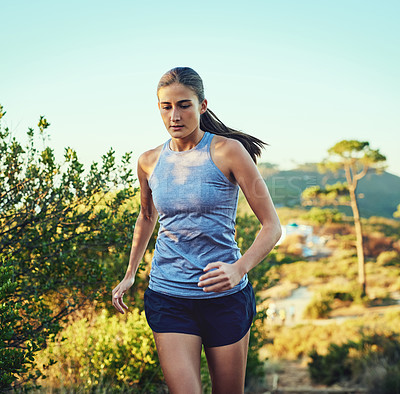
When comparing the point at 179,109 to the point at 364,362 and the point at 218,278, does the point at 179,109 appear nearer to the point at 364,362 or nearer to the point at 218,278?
the point at 218,278

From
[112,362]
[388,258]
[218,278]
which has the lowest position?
[388,258]

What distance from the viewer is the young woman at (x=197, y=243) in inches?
72.4

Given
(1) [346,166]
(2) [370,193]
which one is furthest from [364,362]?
(2) [370,193]

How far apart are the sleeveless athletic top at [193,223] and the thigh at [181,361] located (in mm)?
176

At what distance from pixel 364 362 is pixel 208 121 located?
7916 millimetres

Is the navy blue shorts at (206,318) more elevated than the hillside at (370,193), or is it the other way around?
the navy blue shorts at (206,318)

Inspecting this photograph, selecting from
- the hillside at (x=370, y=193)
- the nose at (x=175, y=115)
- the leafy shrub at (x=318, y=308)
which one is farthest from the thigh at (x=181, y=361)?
the hillside at (x=370, y=193)

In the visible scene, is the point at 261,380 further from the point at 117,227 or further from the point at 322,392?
the point at 117,227

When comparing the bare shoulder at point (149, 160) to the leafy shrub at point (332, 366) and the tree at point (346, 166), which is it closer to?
the leafy shrub at point (332, 366)

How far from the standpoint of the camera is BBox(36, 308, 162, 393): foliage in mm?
4512

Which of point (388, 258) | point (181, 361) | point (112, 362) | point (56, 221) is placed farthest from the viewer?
point (388, 258)

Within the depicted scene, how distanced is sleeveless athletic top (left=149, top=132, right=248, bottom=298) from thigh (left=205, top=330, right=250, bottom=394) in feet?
0.76

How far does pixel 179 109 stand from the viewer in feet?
6.26

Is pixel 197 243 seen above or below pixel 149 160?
below
